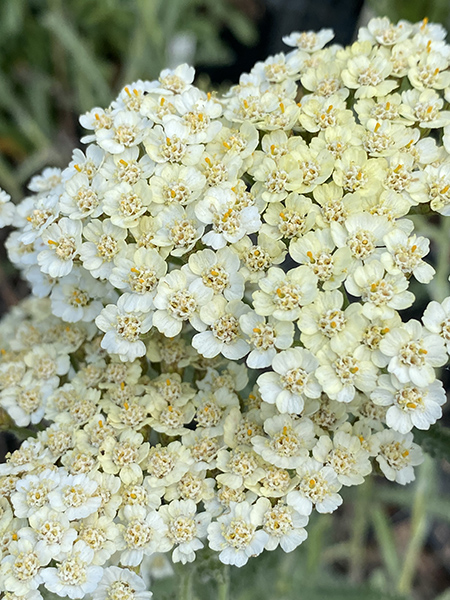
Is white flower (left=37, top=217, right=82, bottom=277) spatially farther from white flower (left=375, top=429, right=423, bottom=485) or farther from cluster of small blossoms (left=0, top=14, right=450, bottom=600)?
white flower (left=375, top=429, right=423, bottom=485)

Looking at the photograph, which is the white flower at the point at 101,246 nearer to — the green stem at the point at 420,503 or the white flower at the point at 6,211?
the white flower at the point at 6,211

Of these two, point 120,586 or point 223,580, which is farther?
point 223,580

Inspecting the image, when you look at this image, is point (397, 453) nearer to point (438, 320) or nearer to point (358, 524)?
point (438, 320)

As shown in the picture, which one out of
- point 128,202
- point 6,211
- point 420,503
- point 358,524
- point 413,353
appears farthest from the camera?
point 358,524

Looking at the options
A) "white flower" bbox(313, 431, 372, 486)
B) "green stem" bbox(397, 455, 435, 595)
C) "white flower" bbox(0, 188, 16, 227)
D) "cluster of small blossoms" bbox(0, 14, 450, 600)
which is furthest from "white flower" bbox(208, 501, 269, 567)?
"green stem" bbox(397, 455, 435, 595)

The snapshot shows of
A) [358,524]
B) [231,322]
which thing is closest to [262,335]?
[231,322]

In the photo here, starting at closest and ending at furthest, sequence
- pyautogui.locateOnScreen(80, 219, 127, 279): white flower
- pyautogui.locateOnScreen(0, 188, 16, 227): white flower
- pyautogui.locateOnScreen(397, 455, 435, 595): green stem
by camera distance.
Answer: pyautogui.locateOnScreen(80, 219, 127, 279): white flower, pyautogui.locateOnScreen(0, 188, 16, 227): white flower, pyautogui.locateOnScreen(397, 455, 435, 595): green stem
